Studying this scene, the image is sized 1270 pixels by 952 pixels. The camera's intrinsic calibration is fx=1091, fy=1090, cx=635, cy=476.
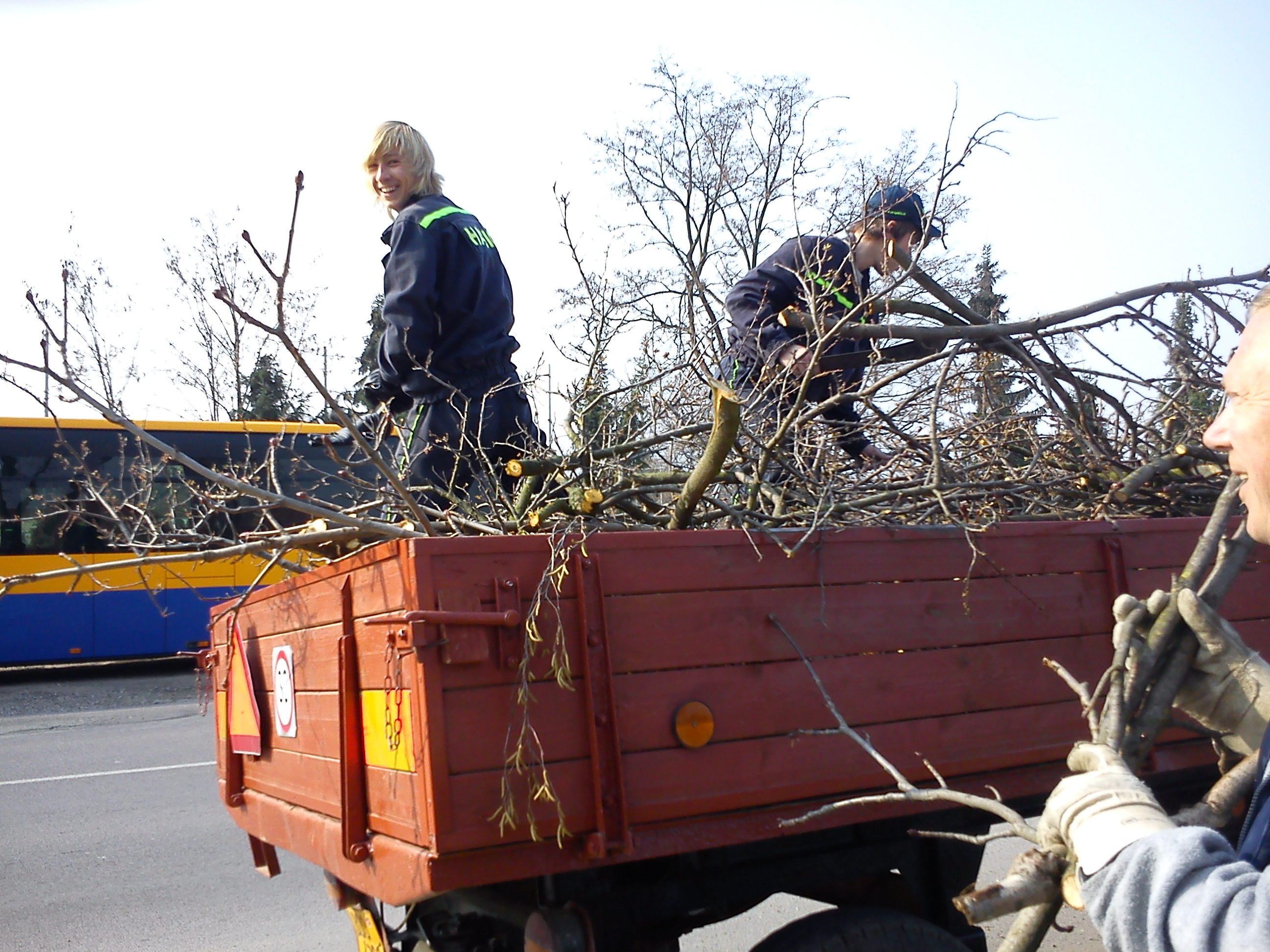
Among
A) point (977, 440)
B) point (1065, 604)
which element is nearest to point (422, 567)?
point (1065, 604)

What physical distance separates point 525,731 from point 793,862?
0.92 meters

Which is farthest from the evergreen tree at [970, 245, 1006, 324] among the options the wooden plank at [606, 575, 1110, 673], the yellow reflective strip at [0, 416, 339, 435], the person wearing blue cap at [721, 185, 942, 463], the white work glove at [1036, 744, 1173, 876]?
the yellow reflective strip at [0, 416, 339, 435]

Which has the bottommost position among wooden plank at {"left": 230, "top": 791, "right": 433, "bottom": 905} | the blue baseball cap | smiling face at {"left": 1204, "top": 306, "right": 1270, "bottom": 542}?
wooden plank at {"left": 230, "top": 791, "right": 433, "bottom": 905}

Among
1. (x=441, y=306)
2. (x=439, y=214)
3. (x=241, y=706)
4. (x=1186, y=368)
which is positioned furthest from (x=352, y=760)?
(x=1186, y=368)

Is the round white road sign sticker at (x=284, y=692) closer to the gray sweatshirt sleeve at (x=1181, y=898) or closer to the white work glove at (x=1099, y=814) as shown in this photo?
the white work glove at (x=1099, y=814)

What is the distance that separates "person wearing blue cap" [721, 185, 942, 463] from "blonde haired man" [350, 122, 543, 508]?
80 cm

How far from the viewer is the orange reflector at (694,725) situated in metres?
2.23

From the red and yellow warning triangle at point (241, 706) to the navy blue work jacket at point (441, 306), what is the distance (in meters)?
0.99

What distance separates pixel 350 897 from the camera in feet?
9.41

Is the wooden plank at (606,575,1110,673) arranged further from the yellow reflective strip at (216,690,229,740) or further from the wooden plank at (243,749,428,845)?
the yellow reflective strip at (216,690,229,740)

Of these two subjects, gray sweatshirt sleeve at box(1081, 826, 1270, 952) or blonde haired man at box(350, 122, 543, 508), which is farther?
blonde haired man at box(350, 122, 543, 508)

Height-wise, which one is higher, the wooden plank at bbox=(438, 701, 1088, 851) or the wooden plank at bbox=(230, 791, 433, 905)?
the wooden plank at bbox=(438, 701, 1088, 851)

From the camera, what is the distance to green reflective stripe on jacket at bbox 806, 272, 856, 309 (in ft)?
11.3

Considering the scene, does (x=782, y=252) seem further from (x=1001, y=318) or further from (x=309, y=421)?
(x=309, y=421)
